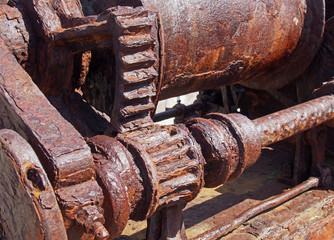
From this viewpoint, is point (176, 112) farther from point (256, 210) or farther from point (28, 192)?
point (28, 192)

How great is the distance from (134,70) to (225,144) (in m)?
0.55

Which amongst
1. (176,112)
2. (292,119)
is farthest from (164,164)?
(176,112)

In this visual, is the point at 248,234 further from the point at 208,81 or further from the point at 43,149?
the point at 43,149

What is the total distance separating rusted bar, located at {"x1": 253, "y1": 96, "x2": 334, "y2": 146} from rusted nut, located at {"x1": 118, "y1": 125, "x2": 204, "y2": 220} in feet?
1.57

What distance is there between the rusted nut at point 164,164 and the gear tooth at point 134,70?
0.25ft

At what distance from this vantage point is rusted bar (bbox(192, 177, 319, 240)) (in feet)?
7.98

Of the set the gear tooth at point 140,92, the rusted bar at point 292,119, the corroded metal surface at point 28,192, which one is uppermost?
the gear tooth at point 140,92

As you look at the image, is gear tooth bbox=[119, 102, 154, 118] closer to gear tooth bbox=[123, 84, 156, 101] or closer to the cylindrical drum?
gear tooth bbox=[123, 84, 156, 101]

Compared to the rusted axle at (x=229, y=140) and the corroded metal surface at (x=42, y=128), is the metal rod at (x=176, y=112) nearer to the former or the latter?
the rusted axle at (x=229, y=140)

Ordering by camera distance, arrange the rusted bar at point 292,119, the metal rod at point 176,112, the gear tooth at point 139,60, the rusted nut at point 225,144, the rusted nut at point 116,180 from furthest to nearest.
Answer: the metal rod at point 176,112, the rusted bar at point 292,119, the rusted nut at point 225,144, the gear tooth at point 139,60, the rusted nut at point 116,180

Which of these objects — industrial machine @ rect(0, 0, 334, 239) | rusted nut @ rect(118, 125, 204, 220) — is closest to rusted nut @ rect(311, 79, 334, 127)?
industrial machine @ rect(0, 0, 334, 239)

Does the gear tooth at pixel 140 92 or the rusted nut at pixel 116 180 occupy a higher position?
the gear tooth at pixel 140 92

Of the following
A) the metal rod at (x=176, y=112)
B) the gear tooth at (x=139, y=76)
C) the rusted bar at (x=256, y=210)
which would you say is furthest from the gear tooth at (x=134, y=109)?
the metal rod at (x=176, y=112)

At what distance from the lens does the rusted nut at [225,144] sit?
193cm
